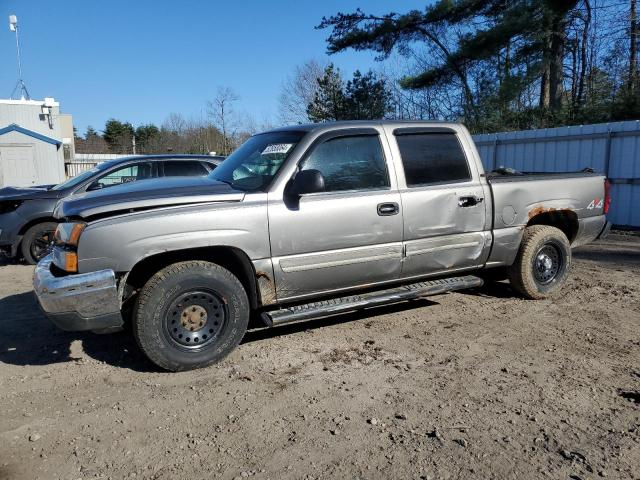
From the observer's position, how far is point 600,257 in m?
8.16

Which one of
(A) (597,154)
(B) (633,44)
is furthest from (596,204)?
(B) (633,44)

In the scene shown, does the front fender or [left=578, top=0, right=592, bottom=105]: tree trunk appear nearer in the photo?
the front fender

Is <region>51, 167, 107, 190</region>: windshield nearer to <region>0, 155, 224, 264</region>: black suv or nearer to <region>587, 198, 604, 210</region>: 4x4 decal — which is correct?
<region>0, 155, 224, 264</region>: black suv

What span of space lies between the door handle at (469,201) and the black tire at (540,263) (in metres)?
0.92

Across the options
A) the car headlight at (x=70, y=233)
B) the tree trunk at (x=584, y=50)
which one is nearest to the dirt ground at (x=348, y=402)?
the car headlight at (x=70, y=233)

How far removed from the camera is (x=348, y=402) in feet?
11.5

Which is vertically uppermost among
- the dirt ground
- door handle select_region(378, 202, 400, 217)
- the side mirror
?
the side mirror

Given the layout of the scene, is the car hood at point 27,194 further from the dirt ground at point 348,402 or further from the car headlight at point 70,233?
the car headlight at point 70,233

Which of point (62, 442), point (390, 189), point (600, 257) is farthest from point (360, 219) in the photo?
point (600, 257)

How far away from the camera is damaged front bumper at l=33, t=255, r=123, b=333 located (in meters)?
3.64

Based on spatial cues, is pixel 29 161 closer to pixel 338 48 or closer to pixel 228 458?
pixel 338 48

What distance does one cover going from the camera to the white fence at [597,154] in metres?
10.6

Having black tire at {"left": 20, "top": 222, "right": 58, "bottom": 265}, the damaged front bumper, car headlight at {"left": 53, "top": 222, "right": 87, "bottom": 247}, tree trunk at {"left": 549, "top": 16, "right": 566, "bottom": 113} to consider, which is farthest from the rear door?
tree trunk at {"left": 549, "top": 16, "right": 566, "bottom": 113}

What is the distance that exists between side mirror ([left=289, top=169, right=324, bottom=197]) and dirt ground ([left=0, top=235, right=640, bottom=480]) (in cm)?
138
